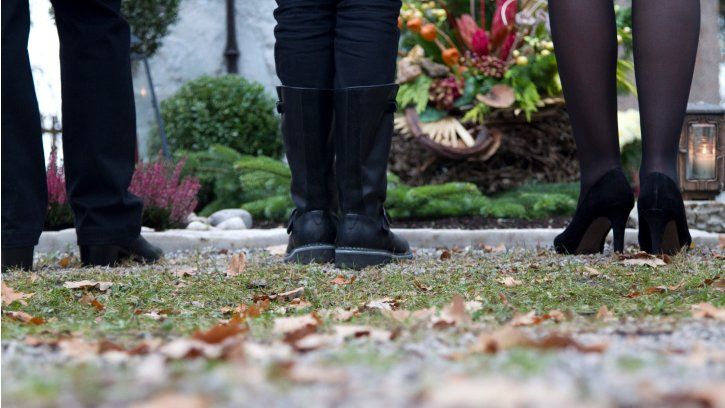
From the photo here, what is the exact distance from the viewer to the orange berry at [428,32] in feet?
14.3

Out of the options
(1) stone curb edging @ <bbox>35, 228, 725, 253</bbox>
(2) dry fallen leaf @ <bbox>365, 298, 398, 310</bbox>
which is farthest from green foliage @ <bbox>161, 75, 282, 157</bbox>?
(2) dry fallen leaf @ <bbox>365, 298, 398, 310</bbox>

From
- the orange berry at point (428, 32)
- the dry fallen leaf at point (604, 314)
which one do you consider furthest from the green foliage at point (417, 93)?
the dry fallen leaf at point (604, 314)

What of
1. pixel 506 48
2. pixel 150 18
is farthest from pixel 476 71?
pixel 150 18

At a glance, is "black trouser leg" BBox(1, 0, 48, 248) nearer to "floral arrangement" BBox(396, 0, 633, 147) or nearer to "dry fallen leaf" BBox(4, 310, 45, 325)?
"dry fallen leaf" BBox(4, 310, 45, 325)

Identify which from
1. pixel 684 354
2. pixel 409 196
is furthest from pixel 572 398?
pixel 409 196

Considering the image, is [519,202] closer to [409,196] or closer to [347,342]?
[409,196]

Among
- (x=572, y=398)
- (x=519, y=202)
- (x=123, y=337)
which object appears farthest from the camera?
(x=519, y=202)

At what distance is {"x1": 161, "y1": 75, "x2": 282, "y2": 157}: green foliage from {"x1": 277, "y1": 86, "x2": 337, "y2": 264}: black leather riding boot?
12.8 ft

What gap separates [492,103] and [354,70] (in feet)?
6.96

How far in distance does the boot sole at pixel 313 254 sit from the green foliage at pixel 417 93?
2.09 meters

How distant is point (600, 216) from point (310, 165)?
76 cm

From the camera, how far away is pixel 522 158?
4363mm

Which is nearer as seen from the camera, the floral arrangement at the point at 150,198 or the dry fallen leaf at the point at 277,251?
the dry fallen leaf at the point at 277,251

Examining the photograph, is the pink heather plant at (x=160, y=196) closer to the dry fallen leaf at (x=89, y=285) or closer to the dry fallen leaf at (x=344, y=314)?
the dry fallen leaf at (x=89, y=285)
